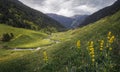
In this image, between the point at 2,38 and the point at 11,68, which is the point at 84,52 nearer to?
the point at 11,68

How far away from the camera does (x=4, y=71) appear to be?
3916cm

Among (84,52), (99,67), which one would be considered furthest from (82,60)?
(99,67)

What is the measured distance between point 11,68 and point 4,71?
3.95ft

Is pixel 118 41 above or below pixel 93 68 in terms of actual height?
above

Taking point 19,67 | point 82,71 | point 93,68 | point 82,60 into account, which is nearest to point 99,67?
point 93,68

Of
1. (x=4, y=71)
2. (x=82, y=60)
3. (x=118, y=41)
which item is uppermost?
(x=118, y=41)

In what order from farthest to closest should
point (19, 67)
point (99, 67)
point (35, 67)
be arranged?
point (19, 67) → point (35, 67) → point (99, 67)

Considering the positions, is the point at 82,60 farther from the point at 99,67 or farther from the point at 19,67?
the point at 19,67

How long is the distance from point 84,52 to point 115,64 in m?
7.50

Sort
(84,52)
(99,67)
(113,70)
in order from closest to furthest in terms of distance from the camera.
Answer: (113,70), (99,67), (84,52)

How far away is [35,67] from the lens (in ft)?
115

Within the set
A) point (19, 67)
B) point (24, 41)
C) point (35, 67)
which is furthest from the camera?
point (24, 41)

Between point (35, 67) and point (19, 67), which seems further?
point (19, 67)

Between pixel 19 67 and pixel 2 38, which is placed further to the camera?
pixel 2 38
